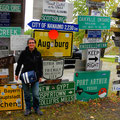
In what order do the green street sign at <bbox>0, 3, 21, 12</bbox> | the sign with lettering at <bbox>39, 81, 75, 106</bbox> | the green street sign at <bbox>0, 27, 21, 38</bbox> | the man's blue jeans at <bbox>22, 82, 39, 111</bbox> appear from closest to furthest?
the man's blue jeans at <bbox>22, 82, 39, 111</bbox>, the green street sign at <bbox>0, 3, 21, 12</bbox>, the green street sign at <bbox>0, 27, 21, 38</bbox>, the sign with lettering at <bbox>39, 81, 75, 106</bbox>

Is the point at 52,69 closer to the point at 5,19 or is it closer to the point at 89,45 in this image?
the point at 89,45

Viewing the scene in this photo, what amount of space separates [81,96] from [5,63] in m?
2.43

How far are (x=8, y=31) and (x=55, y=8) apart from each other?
4.53 ft

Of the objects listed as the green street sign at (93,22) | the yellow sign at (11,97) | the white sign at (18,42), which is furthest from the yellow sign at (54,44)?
the yellow sign at (11,97)

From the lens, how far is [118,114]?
15.7ft

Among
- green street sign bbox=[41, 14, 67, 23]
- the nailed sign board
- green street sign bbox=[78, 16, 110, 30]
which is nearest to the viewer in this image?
green street sign bbox=[41, 14, 67, 23]

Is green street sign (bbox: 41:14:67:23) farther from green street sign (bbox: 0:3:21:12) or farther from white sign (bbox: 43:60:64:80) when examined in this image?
white sign (bbox: 43:60:64:80)

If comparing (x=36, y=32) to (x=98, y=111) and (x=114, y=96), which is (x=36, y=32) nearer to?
(x=98, y=111)

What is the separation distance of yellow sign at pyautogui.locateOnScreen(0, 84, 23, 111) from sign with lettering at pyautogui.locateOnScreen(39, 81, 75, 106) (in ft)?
1.84

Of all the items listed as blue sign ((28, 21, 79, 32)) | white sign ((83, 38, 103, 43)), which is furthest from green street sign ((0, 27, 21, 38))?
white sign ((83, 38, 103, 43))

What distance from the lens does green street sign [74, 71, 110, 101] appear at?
17.6ft

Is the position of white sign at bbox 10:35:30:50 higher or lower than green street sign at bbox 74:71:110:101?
higher

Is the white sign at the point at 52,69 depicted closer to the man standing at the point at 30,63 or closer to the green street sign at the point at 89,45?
the man standing at the point at 30,63

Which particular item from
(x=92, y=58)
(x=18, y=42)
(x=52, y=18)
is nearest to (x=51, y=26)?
(x=52, y=18)
